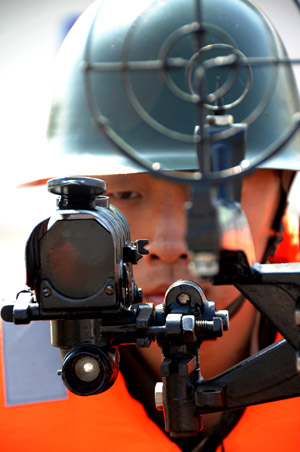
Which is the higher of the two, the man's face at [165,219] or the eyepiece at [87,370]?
the eyepiece at [87,370]

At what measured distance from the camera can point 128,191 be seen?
7.20 feet

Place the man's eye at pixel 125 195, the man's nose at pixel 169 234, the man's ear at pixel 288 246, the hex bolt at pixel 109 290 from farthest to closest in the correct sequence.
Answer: the man's ear at pixel 288 246 → the man's eye at pixel 125 195 → the man's nose at pixel 169 234 → the hex bolt at pixel 109 290

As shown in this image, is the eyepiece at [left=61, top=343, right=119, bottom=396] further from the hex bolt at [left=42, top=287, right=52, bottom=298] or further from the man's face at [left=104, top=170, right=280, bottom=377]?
the man's face at [left=104, top=170, right=280, bottom=377]

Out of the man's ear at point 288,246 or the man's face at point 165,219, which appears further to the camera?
the man's ear at point 288,246

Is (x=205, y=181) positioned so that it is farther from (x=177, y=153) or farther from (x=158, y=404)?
(x=177, y=153)

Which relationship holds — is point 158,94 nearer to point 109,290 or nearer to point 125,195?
point 125,195

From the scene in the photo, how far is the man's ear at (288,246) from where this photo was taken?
2957 millimetres

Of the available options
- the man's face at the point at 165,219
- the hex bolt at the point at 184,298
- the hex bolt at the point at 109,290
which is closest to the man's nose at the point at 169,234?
the man's face at the point at 165,219

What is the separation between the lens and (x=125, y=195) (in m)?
2.21

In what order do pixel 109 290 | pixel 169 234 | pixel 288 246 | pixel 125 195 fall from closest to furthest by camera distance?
pixel 109 290
pixel 169 234
pixel 125 195
pixel 288 246

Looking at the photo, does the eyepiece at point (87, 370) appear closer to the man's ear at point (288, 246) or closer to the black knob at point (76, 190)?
the black knob at point (76, 190)

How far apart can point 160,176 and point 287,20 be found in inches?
19.7

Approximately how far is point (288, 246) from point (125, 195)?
3.38 feet

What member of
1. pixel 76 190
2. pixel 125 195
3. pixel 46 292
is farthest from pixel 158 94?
pixel 46 292
